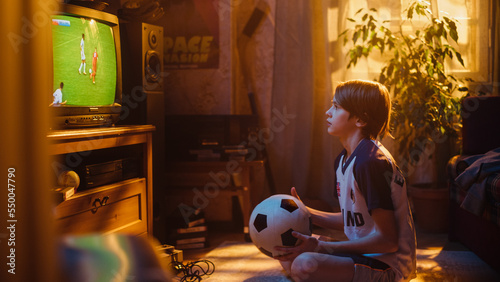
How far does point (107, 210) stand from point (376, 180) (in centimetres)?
130

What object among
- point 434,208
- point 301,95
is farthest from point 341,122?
point 301,95

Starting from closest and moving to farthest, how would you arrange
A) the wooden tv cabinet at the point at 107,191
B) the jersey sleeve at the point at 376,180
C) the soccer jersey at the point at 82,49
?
the jersey sleeve at the point at 376,180
the wooden tv cabinet at the point at 107,191
the soccer jersey at the point at 82,49

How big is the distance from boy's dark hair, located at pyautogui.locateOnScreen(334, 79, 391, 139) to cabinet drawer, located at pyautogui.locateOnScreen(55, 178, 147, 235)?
1167mm

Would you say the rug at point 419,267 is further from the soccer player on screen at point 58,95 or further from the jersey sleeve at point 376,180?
the soccer player on screen at point 58,95

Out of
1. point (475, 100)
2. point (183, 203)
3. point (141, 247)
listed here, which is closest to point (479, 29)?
point (475, 100)

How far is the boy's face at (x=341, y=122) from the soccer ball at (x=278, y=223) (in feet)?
0.98

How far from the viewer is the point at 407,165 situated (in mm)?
3449

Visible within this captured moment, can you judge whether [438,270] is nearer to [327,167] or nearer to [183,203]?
[327,167]

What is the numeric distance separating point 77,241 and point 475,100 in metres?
2.70

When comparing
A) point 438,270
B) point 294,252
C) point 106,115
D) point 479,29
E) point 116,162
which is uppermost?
point 479,29

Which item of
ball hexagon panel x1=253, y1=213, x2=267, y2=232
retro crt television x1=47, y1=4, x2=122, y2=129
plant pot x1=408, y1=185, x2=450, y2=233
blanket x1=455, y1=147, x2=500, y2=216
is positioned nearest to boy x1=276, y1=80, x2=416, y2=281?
ball hexagon panel x1=253, y1=213, x2=267, y2=232

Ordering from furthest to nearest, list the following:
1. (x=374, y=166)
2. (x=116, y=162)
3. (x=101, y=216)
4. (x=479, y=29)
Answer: (x=479, y=29) < (x=116, y=162) < (x=101, y=216) < (x=374, y=166)

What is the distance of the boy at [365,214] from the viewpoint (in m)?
1.43

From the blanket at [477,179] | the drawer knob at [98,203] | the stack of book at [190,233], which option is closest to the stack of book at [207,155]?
the stack of book at [190,233]
